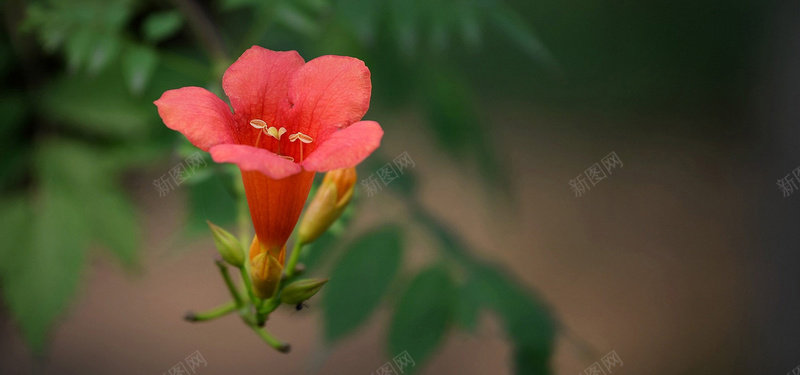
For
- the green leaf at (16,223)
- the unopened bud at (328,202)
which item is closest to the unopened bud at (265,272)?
the unopened bud at (328,202)

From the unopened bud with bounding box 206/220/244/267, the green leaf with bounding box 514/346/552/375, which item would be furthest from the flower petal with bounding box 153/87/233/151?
the green leaf with bounding box 514/346/552/375

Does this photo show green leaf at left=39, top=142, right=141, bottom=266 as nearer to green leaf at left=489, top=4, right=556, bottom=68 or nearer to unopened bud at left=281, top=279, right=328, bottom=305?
unopened bud at left=281, top=279, right=328, bottom=305

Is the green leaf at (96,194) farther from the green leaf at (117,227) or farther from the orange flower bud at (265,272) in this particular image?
the orange flower bud at (265,272)

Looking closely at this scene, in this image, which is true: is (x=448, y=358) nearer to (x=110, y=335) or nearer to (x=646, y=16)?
(x=110, y=335)

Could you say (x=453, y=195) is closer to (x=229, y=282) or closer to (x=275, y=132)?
(x=229, y=282)

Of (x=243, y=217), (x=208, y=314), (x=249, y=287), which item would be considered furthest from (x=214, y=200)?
(x=249, y=287)
